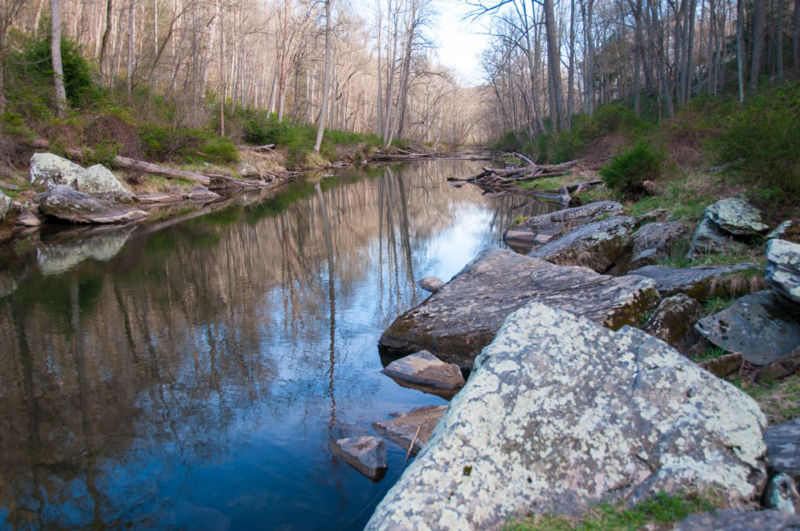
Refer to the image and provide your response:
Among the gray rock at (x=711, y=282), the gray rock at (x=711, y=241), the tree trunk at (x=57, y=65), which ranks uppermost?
the tree trunk at (x=57, y=65)

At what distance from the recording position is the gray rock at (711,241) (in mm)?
6477

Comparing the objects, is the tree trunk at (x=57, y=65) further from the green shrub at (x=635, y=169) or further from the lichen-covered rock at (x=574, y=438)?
the lichen-covered rock at (x=574, y=438)

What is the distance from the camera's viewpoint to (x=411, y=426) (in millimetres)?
4355

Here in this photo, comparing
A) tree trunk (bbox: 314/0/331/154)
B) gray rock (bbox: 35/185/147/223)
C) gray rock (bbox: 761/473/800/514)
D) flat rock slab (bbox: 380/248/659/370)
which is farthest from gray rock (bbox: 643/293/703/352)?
tree trunk (bbox: 314/0/331/154)

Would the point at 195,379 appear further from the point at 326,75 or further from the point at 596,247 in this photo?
the point at 326,75

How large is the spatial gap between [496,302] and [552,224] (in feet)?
22.1

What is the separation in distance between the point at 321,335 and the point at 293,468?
2.70 metres

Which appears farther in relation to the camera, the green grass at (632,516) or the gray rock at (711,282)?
the gray rock at (711,282)

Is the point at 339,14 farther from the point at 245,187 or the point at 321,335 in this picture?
the point at 321,335

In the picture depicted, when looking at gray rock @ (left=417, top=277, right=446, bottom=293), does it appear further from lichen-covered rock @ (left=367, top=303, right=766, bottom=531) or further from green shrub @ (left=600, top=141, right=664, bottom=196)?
green shrub @ (left=600, top=141, right=664, bottom=196)

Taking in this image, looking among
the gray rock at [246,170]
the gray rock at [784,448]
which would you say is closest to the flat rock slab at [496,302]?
the gray rock at [784,448]

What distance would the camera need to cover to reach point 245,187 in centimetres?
2347

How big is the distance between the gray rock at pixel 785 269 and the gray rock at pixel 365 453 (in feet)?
10.6

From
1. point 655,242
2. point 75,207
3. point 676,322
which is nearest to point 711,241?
point 655,242
